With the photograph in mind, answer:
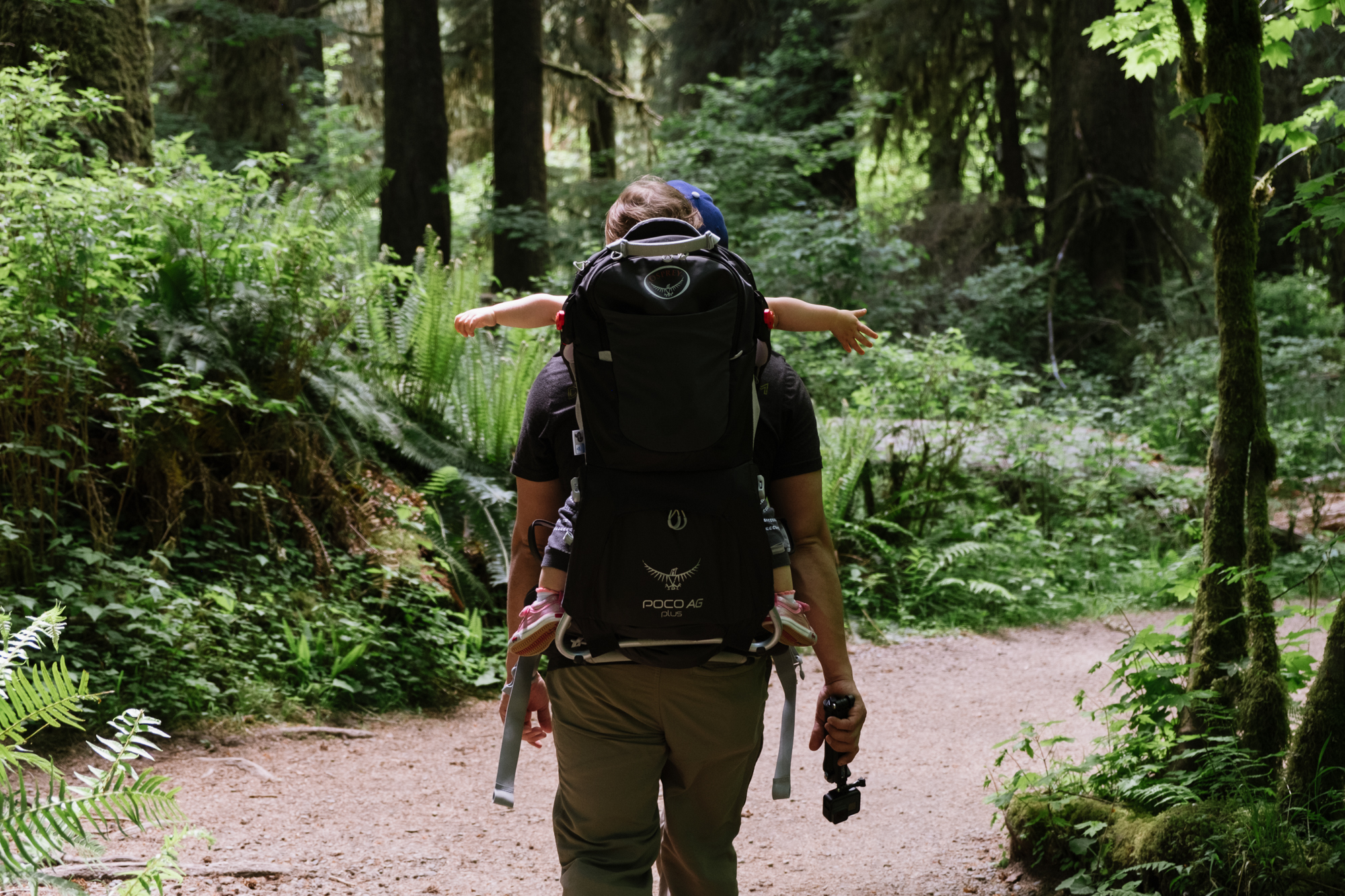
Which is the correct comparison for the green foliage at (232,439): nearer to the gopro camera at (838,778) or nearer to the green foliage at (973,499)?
the green foliage at (973,499)

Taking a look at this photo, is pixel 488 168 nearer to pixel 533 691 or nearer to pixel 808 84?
pixel 808 84

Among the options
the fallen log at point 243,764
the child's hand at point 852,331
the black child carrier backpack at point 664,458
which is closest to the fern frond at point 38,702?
the black child carrier backpack at point 664,458

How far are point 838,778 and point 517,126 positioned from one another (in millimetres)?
11168

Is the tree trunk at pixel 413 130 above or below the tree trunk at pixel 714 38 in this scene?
below

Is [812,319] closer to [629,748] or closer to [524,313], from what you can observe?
[524,313]

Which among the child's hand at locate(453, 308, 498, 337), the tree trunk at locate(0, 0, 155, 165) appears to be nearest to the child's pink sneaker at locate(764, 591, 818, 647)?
the child's hand at locate(453, 308, 498, 337)

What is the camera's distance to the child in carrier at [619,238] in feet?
6.49

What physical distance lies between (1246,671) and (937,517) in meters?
5.24

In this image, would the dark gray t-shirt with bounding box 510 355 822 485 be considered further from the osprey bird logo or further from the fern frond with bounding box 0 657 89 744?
the fern frond with bounding box 0 657 89 744

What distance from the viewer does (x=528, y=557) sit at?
7.34 feet

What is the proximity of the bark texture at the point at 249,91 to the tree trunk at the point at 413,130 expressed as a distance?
2375 mm

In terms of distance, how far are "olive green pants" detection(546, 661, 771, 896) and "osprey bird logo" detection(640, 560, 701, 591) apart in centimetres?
22

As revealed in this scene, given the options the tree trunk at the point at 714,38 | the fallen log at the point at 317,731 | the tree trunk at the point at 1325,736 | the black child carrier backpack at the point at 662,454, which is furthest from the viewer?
the tree trunk at the point at 714,38

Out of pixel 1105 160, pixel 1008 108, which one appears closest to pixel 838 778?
pixel 1105 160
